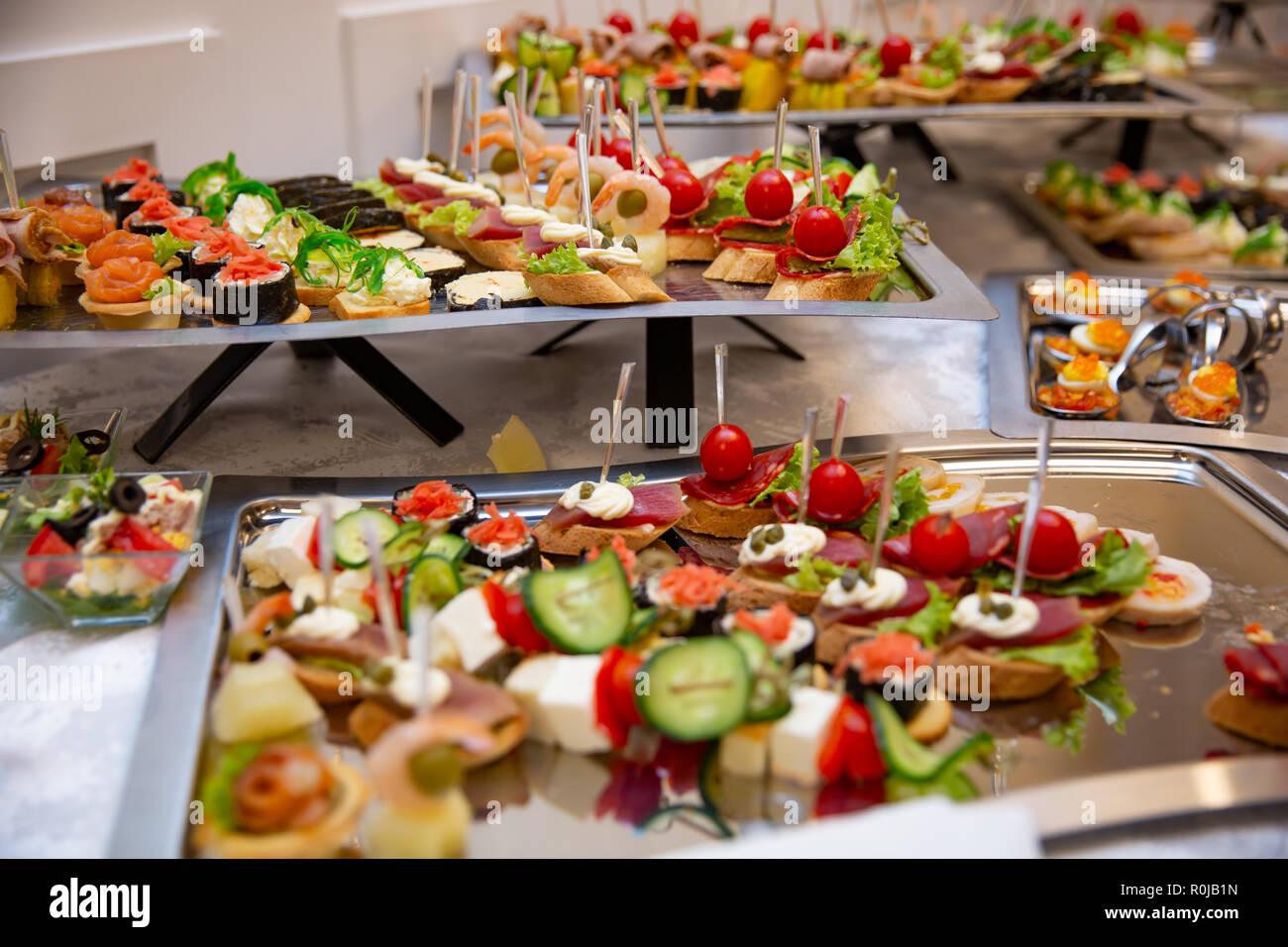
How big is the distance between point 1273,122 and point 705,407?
20.3ft

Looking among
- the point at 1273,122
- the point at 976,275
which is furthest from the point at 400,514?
the point at 1273,122

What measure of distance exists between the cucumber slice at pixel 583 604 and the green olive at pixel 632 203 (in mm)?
1280

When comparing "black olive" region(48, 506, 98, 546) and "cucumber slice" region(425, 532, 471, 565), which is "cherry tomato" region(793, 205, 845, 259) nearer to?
"cucumber slice" region(425, 532, 471, 565)

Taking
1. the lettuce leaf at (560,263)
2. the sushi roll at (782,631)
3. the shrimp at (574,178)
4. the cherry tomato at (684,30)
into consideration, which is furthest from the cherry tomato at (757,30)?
the sushi roll at (782,631)

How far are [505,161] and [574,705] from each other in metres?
2.28

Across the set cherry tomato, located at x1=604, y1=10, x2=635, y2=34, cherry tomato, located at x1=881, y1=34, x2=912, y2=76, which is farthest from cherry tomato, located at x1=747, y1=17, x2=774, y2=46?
cherry tomato, located at x1=881, y1=34, x2=912, y2=76

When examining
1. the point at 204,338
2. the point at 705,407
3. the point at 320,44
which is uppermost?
the point at 320,44

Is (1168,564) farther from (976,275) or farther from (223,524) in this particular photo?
(976,275)

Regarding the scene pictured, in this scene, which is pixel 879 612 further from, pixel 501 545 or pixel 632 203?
pixel 632 203

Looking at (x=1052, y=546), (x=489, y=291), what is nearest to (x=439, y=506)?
(x=489, y=291)

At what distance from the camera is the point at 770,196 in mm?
2801

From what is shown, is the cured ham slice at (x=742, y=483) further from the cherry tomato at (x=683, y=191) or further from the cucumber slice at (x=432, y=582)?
the cherry tomato at (x=683, y=191)

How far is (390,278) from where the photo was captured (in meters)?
2.51

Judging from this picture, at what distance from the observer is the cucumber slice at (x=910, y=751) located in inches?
59.4
